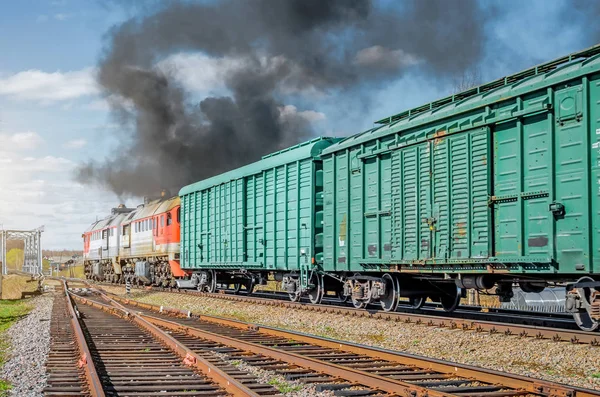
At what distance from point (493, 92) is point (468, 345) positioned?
15.1ft

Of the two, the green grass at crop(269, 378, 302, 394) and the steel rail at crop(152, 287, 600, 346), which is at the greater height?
the steel rail at crop(152, 287, 600, 346)


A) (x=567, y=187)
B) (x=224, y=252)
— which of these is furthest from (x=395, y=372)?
(x=224, y=252)

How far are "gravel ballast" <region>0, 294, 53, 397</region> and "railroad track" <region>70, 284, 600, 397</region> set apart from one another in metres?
2.64

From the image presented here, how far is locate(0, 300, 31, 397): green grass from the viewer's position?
28.8 ft

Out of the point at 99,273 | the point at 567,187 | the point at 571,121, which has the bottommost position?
the point at 99,273

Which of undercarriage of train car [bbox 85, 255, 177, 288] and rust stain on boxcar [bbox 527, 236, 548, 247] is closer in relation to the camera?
rust stain on boxcar [bbox 527, 236, 548, 247]

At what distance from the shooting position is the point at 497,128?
12.2 metres

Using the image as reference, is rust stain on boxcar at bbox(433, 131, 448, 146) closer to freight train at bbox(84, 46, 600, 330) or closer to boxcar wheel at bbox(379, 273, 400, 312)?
freight train at bbox(84, 46, 600, 330)

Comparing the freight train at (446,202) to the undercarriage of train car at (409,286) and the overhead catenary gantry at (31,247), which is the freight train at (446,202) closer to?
the undercarriage of train car at (409,286)

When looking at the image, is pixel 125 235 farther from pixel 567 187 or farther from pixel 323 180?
pixel 567 187

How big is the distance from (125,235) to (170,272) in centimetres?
1037

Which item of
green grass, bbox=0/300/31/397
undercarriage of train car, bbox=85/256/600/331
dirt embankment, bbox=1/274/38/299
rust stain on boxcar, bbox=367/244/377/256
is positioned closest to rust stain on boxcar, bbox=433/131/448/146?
undercarriage of train car, bbox=85/256/600/331

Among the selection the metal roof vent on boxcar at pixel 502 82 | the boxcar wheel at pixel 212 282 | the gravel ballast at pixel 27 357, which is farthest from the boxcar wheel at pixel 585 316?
the boxcar wheel at pixel 212 282

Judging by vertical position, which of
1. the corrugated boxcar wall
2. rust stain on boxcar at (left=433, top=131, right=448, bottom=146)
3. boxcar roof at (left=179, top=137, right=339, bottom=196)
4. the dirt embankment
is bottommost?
the dirt embankment
